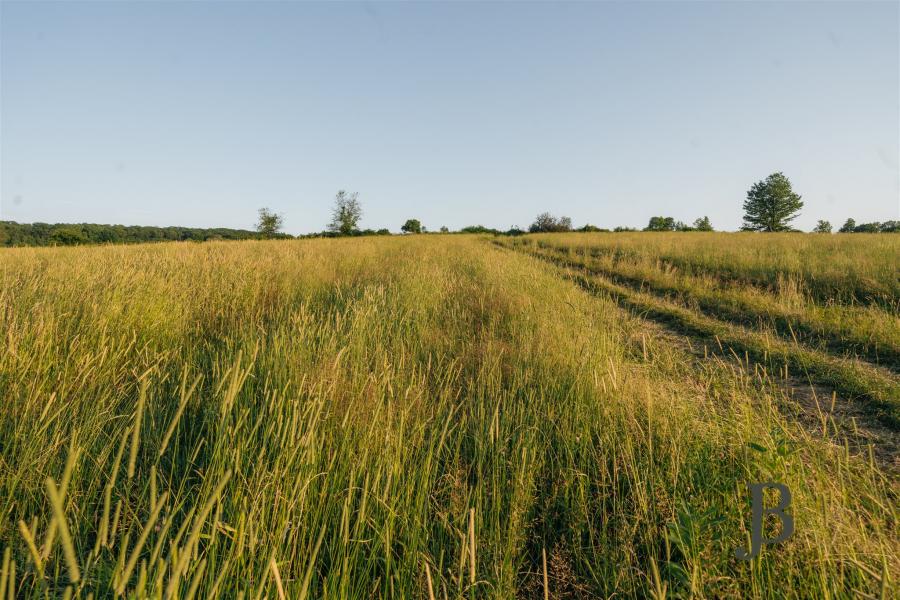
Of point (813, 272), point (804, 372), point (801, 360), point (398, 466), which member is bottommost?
point (804, 372)

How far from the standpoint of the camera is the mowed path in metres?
2.90

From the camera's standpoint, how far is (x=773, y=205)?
220 feet

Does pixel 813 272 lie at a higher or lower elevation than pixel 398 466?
higher

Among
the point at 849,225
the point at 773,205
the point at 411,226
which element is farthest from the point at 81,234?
the point at 849,225

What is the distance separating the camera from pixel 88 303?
3.38m

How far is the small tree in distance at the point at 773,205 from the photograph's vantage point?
66.0 m

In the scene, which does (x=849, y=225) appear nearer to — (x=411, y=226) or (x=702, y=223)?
(x=702, y=223)

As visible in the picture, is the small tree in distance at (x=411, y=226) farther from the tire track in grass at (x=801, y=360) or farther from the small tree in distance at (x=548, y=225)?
the tire track in grass at (x=801, y=360)

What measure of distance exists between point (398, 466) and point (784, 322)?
25.4 ft

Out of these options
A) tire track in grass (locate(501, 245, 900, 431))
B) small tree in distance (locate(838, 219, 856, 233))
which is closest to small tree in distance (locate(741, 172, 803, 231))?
small tree in distance (locate(838, 219, 856, 233))

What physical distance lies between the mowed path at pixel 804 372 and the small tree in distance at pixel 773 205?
250 feet

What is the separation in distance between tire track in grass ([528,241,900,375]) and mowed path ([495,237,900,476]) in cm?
6

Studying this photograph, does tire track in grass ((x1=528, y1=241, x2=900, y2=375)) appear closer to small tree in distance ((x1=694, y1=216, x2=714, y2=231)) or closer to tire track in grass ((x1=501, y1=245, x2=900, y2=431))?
tire track in grass ((x1=501, y1=245, x2=900, y2=431))

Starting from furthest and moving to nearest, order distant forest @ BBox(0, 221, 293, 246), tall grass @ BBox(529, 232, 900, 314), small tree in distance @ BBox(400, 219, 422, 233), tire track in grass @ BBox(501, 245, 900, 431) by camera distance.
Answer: small tree in distance @ BBox(400, 219, 422, 233) → distant forest @ BBox(0, 221, 293, 246) → tall grass @ BBox(529, 232, 900, 314) → tire track in grass @ BBox(501, 245, 900, 431)
